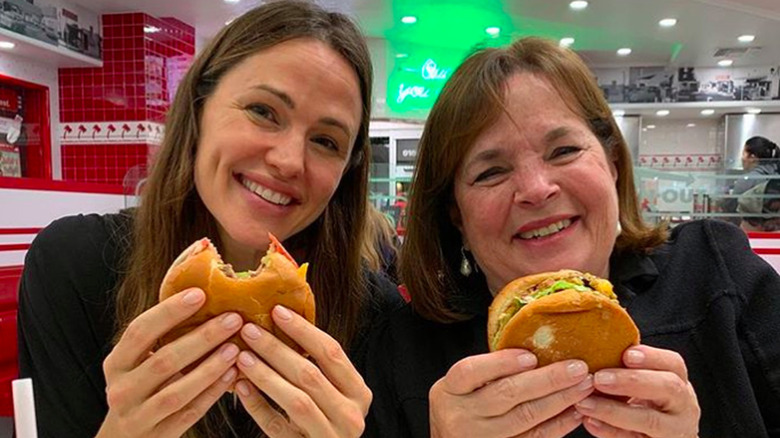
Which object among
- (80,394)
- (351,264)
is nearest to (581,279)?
(351,264)

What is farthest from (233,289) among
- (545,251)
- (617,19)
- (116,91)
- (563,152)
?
(617,19)

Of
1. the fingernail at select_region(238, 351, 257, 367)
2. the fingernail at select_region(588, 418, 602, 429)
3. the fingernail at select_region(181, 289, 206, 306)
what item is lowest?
the fingernail at select_region(588, 418, 602, 429)

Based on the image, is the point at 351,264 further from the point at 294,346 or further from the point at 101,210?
the point at 101,210

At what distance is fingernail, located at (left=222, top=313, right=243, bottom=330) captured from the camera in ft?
3.96

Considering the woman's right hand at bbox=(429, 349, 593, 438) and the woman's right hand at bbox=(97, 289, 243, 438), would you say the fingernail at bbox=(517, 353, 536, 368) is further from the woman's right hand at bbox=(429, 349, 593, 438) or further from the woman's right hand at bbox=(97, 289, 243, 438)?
the woman's right hand at bbox=(97, 289, 243, 438)

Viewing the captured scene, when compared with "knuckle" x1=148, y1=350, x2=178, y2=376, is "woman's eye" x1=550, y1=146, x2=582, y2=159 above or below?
above

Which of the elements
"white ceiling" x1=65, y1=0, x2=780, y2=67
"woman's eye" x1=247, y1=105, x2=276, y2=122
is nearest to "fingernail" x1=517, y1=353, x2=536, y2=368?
"woman's eye" x1=247, y1=105, x2=276, y2=122

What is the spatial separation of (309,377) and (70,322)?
861 mm

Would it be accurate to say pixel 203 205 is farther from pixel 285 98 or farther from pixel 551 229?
pixel 551 229

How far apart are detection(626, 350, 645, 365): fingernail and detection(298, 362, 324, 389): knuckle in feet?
1.93

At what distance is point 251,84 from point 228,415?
0.88m

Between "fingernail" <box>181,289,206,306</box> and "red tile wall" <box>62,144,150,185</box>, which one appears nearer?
"fingernail" <box>181,289,206,306</box>

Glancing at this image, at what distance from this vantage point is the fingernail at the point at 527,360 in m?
1.26

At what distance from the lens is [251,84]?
5.62ft
